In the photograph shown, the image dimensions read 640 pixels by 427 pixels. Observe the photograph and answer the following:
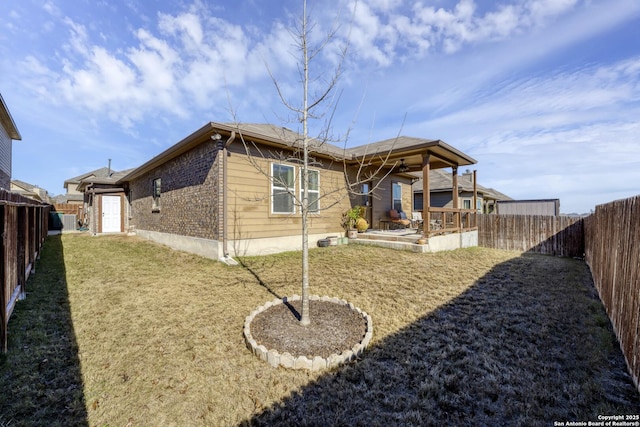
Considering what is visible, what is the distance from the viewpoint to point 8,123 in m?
12.7

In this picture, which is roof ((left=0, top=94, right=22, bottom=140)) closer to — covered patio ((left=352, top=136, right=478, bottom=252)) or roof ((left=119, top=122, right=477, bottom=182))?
roof ((left=119, top=122, right=477, bottom=182))

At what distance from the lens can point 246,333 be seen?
3010 mm

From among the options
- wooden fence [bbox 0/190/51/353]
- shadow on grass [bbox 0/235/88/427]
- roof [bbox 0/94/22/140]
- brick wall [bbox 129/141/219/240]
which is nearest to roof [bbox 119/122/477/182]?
brick wall [bbox 129/141/219/240]

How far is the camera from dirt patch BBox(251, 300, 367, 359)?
2781 millimetres

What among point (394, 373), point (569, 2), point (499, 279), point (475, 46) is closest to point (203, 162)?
point (394, 373)

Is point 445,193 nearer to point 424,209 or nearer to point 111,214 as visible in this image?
point 424,209

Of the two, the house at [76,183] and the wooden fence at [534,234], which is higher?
the house at [76,183]

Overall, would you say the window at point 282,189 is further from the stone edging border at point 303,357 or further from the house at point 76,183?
the house at point 76,183

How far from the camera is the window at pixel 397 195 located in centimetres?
1257

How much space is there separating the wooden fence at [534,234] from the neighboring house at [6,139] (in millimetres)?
21323

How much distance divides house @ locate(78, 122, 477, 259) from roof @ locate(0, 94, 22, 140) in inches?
229

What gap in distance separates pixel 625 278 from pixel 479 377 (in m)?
2.25

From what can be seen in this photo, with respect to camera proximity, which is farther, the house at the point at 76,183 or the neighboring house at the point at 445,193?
the house at the point at 76,183

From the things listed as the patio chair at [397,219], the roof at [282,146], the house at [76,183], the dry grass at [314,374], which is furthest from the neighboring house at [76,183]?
the dry grass at [314,374]
